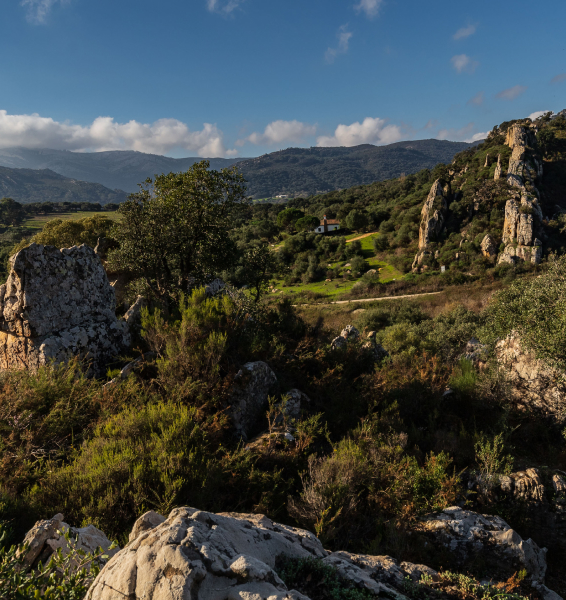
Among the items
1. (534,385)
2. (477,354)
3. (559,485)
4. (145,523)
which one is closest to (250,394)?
(145,523)

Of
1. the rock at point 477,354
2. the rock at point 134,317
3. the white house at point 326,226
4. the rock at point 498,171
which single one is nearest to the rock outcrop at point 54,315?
the rock at point 134,317

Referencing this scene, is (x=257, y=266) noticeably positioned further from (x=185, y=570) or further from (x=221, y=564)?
(x=185, y=570)

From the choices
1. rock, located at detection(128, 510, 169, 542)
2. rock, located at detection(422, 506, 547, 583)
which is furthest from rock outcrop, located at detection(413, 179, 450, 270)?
rock, located at detection(128, 510, 169, 542)

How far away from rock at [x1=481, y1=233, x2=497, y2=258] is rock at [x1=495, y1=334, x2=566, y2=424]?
2377 inches

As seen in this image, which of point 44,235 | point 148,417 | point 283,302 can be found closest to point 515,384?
point 283,302

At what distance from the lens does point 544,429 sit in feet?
30.3

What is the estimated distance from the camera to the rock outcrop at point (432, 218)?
229ft

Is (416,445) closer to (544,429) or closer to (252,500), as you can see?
(252,500)

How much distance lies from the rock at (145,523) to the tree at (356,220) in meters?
89.1

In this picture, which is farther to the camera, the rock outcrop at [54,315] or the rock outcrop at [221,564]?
the rock outcrop at [54,315]

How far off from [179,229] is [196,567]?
1154 cm

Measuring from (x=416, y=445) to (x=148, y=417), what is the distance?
18.3 ft

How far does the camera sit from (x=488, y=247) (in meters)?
62.5

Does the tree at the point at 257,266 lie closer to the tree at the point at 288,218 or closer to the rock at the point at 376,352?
the rock at the point at 376,352
